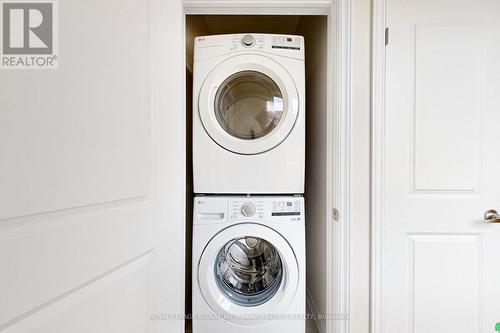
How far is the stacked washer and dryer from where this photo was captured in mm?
1426

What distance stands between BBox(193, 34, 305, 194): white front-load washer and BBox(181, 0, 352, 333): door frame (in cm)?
16

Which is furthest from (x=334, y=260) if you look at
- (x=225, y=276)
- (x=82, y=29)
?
(x=82, y=29)

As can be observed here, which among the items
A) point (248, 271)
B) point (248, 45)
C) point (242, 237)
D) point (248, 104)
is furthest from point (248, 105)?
point (248, 271)

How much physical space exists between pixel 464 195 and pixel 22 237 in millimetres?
1725

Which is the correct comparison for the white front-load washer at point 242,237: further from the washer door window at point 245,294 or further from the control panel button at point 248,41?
the control panel button at point 248,41

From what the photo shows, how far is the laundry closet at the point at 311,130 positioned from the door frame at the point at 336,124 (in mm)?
49

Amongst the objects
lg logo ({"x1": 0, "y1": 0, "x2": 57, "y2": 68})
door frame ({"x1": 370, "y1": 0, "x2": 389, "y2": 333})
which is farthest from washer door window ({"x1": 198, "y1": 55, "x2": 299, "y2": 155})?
lg logo ({"x1": 0, "y1": 0, "x2": 57, "y2": 68})

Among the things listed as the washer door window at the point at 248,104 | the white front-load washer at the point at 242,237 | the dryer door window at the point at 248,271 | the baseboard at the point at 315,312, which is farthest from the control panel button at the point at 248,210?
the baseboard at the point at 315,312

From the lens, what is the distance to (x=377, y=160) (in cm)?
132

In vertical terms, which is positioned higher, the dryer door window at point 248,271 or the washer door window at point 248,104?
the washer door window at point 248,104

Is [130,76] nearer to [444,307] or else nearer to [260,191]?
[260,191]

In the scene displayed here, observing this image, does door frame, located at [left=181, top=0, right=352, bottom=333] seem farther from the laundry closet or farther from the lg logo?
the lg logo

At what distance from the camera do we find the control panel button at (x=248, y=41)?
1479 mm

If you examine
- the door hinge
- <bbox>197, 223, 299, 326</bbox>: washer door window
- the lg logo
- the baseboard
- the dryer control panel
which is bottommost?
the baseboard
